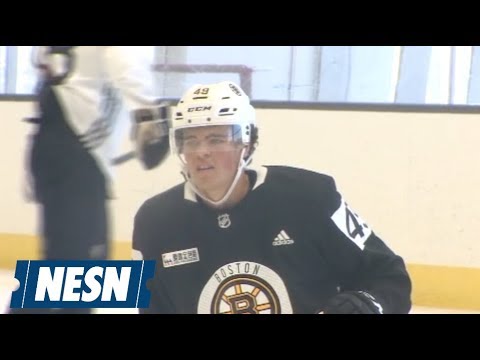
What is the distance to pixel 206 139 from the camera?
6.98ft

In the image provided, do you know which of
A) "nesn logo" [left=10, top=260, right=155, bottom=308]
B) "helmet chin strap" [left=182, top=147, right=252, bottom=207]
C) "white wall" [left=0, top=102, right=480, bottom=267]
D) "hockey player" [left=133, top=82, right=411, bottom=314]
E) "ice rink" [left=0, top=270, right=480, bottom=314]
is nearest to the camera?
"hockey player" [left=133, top=82, right=411, bottom=314]

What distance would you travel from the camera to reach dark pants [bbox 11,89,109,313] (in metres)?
2.90

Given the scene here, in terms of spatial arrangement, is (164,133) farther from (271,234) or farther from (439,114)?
(439,114)

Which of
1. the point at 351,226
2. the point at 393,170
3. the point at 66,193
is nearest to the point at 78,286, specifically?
the point at 66,193

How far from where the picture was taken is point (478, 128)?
12.4ft

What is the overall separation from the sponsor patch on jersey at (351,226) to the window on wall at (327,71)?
209 centimetres

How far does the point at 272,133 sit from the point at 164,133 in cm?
125

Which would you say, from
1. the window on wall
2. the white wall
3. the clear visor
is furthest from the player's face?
the window on wall

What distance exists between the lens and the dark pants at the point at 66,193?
290cm

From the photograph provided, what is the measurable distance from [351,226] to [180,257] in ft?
1.28

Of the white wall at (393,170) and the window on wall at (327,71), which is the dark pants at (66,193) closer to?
the white wall at (393,170)

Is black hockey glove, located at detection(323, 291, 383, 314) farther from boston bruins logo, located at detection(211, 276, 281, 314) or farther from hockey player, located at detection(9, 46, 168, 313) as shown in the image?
hockey player, located at detection(9, 46, 168, 313)

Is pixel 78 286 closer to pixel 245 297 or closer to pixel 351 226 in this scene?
pixel 245 297

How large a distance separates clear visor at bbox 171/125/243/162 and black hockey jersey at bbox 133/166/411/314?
0.12 m
